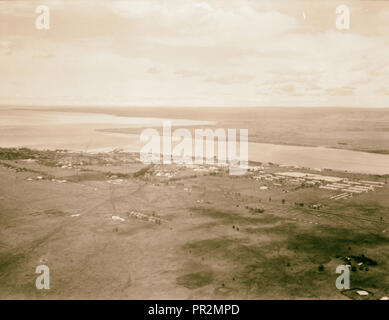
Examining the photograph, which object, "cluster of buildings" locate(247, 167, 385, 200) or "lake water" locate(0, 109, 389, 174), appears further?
"lake water" locate(0, 109, 389, 174)

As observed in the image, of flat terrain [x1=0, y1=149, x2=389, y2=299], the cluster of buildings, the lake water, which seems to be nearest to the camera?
flat terrain [x1=0, y1=149, x2=389, y2=299]

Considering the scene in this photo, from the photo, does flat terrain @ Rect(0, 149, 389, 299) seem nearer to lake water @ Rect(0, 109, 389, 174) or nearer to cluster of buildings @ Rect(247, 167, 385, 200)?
cluster of buildings @ Rect(247, 167, 385, 200)

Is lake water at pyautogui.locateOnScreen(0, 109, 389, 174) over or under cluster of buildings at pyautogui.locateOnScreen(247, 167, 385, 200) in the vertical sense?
over

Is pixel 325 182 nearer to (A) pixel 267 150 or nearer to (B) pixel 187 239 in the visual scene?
(B) pixel 187 239

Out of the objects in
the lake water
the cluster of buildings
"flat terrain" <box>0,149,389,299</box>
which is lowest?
"flat terrain" <box>0,149,389,299</box>

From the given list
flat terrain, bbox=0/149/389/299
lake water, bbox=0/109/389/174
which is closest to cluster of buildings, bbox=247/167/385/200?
flat terrain, bbox=0/149/389/299

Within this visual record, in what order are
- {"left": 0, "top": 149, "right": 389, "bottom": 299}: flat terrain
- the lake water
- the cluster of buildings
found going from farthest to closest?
1. the lake water
2. the cluster of buildings
3. {"left": 0, "top": 149, "right": 389, "bottom": 299}: flat terrain

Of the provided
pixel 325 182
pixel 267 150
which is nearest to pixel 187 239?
pixel 325 182

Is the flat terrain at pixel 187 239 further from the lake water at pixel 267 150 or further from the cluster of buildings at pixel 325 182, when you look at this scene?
the lake water at pixel 267 150

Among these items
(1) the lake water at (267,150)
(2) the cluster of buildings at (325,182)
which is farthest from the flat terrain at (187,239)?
(1) the lake water at (267,150)
